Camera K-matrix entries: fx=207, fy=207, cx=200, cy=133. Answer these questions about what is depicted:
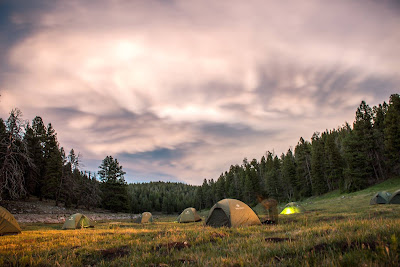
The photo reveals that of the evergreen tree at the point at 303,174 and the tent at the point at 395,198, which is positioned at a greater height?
the evergreen tree at the point at 303,174

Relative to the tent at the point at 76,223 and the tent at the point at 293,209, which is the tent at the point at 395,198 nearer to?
the tent at the point at 293,209

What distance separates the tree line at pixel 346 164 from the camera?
43.3m

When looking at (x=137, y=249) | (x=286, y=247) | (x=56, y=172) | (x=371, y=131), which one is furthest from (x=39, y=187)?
(x=371, y=131)

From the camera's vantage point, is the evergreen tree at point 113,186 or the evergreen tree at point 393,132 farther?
the evergreen tree at point 113,186

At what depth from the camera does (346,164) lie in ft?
183

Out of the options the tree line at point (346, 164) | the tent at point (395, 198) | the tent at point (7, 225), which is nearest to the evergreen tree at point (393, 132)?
the tree line at point (346, 164)

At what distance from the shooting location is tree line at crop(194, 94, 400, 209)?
142 ft

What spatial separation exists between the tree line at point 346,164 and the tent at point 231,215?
43354 millimetres

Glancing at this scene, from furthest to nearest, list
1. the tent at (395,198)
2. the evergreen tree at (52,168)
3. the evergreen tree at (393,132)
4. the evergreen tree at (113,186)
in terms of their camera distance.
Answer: the evergreen tree at (113,186) < the evergreen tree at (52,168) < the evergreen tree at (393,132) < the tent at (395,198)

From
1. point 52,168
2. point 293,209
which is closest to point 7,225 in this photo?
point 293,209

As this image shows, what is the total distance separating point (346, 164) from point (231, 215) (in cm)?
5659

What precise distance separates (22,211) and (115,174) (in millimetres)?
35987

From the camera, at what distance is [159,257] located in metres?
5.54

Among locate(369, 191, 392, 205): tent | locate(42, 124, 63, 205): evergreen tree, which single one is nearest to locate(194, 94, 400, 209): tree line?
locate(369, 191, 392, 205): tent
